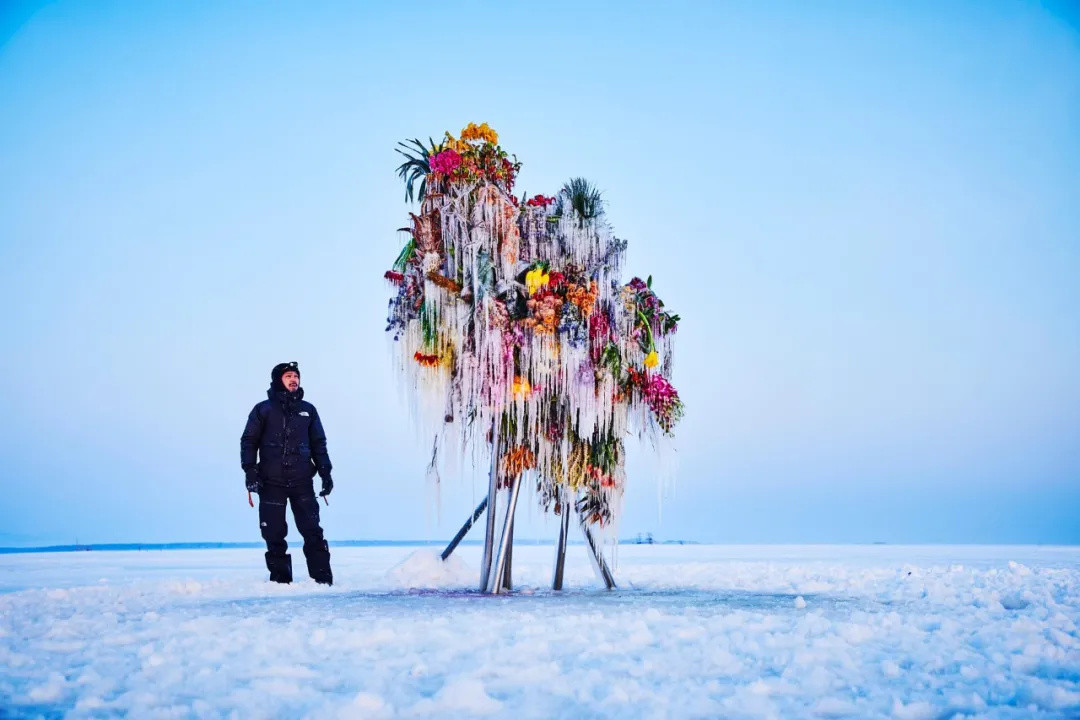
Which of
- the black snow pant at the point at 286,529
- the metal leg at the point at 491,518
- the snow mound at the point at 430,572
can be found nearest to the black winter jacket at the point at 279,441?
the black snow pant at the point at 286,529

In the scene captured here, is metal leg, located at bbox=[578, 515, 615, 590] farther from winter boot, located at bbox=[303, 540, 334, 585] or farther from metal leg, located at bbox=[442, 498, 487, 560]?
winter boot, located at bbox=[303, 540, 334, 585]

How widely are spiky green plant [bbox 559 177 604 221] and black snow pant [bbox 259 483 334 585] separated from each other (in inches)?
172

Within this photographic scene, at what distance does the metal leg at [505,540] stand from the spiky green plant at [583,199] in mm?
2704

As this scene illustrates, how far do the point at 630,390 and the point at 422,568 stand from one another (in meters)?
3.14

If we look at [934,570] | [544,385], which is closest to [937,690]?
[544,385]

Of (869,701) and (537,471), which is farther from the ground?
(537,471)

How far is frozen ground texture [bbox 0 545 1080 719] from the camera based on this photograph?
2.92 metres

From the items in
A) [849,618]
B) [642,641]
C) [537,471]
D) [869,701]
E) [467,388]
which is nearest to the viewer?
[869,701]

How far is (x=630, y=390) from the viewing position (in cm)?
828

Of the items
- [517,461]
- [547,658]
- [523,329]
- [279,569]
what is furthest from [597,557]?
[547,658]

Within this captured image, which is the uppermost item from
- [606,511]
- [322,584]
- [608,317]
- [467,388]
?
[608,317]

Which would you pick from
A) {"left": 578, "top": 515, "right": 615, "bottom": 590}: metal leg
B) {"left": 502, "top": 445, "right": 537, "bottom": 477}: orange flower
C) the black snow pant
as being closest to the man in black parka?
the black snow pant

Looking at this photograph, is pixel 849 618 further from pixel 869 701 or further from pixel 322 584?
pixel 322 584

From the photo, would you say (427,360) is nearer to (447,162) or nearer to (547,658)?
(447,162)
